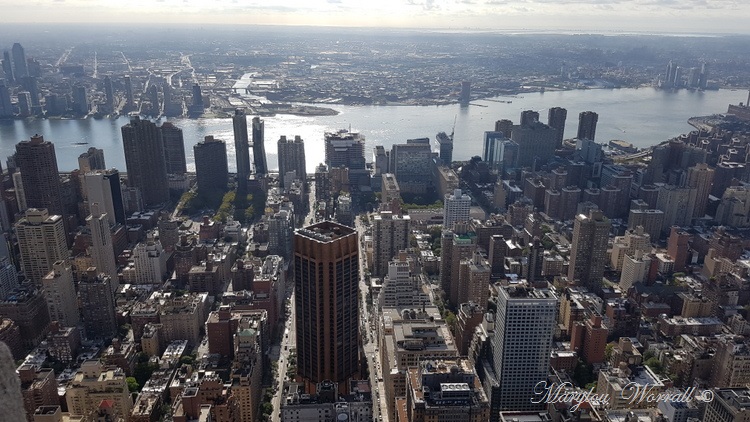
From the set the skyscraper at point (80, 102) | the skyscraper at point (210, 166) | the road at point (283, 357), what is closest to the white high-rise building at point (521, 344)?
the road at point (283, 357)

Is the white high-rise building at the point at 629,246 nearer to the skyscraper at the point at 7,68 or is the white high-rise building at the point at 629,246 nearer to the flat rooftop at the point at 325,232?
the flat rooftop at the point at 325,232

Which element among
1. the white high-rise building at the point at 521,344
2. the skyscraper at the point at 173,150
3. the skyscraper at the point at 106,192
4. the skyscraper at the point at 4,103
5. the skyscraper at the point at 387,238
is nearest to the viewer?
the white high-rise building at the point at 521,344

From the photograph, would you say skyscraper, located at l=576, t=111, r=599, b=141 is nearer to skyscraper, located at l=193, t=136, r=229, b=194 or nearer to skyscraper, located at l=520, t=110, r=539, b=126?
skyscraper, located at l=520, t=110, r=539, b=126

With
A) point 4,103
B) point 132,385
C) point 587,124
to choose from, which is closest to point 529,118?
point 587,124

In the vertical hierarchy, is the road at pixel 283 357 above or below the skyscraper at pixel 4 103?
below

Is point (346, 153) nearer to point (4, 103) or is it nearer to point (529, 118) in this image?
point (529, 118)

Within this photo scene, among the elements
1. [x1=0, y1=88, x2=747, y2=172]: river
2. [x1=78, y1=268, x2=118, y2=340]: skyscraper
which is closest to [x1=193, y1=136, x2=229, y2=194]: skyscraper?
[x1=0, y1=88, x2=747, y2=172]: river

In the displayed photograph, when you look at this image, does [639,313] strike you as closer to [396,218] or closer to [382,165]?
[396,218]

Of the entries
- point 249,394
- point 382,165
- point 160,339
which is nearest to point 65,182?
point 160,339
